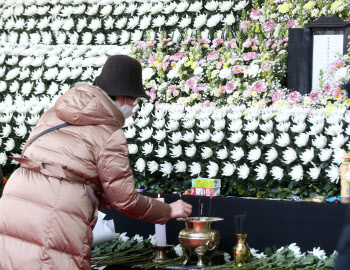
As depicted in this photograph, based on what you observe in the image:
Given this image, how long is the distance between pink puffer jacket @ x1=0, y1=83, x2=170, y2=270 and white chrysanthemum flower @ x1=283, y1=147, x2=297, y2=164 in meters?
1.40

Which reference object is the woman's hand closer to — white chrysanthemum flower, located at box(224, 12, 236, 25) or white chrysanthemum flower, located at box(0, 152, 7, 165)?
white chrysanthemum flower, located at box(0, 152, 7, 165)

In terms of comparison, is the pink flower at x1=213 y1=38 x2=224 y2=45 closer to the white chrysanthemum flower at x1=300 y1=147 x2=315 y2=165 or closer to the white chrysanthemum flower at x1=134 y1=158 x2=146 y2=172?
the white chrysanthemum flower at x1=134 y1=158 x2=146 y2=172

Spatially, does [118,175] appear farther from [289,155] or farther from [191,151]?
[191,151]

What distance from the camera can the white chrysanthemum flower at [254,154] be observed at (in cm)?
411

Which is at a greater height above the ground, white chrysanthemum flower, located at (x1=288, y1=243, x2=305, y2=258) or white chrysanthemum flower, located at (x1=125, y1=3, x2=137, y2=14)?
white chrysanthemum flower, located at (x1=125, y1=3, x2=137, y2=14)

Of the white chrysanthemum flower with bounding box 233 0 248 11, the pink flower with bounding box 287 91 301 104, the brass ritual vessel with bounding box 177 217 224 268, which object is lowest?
the brass ritual vessel with bounding box 177 217 224 268

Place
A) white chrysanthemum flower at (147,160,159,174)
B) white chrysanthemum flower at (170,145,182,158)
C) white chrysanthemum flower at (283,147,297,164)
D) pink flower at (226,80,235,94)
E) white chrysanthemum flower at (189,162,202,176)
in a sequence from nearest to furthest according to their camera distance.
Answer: white chrysanthemum flower at (283,147,297,164) → white chrysanthemum flower at (189,162,202,176) → white chrysanthemum flower at (170,145,182,158) → white chrysanthemum flower at (147,160,159,174) → pink flower at (226,80,235,94)

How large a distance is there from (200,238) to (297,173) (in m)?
0.80

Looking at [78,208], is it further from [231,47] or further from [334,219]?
[231,47]

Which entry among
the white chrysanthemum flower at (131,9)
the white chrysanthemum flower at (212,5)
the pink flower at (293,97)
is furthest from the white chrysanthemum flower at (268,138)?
the white chrysanthemum flower at (131,9)

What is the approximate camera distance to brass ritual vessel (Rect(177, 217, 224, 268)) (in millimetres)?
3541

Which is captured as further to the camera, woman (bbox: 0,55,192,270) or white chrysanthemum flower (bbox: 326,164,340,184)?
white chrysanthemum flower (bbox: 326,164,340,184)

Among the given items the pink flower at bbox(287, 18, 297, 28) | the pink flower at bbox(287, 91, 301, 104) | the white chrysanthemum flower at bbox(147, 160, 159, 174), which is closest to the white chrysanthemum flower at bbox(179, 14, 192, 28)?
the pink flower at bbox(287, 18, 297, 28)

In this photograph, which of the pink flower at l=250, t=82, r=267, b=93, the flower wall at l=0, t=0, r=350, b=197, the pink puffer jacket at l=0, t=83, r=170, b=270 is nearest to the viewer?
the pink puffer jacket at l=0, t=83, r=170, b=270
